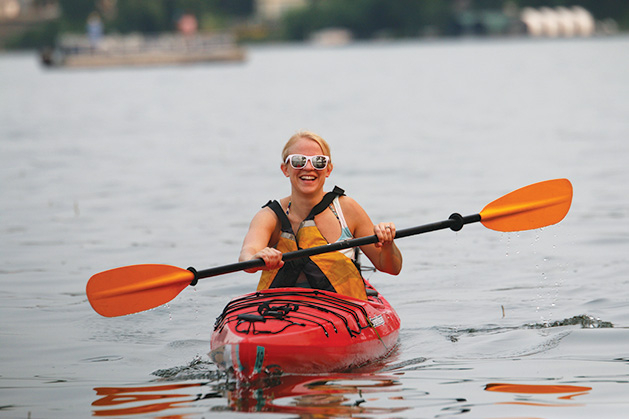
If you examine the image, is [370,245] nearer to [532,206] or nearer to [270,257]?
[270,257]

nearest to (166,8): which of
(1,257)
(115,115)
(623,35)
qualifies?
(623,35)

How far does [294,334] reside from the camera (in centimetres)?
610

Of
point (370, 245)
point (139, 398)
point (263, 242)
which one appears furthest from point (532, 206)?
point (139, 398)

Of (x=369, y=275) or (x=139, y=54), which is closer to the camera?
(x=369, y=275)

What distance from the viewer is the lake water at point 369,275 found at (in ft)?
19.7

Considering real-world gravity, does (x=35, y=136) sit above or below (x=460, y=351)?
above

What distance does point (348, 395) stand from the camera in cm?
587

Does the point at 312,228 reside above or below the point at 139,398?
above

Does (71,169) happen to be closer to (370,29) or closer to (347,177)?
(347,177)

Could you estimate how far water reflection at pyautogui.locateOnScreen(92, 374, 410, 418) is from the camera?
5656 mm

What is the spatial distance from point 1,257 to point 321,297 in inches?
202

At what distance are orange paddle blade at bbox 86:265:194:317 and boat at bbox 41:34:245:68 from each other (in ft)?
216

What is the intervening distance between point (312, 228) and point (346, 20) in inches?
4789

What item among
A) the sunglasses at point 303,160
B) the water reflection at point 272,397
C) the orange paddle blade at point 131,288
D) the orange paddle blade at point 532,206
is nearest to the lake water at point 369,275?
the water reflection at point 272,397
